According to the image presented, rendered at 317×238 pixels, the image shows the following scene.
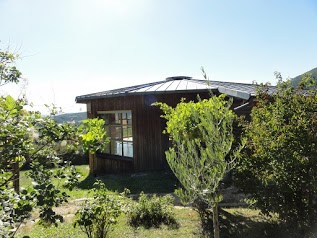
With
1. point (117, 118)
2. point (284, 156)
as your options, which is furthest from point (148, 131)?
point (284, 156)

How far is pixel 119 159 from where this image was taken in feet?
32.2

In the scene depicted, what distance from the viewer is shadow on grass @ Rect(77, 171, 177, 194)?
7207 millimetres

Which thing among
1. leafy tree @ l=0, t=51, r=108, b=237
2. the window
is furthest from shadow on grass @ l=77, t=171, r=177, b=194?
leafy tree @ l=0, t=51, r=108, b=237

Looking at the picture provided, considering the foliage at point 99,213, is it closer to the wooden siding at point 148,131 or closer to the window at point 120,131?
the wooden siding at point 148,131

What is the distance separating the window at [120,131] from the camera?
9.79 meters

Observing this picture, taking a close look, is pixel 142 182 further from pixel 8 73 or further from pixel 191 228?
pixel 8 73

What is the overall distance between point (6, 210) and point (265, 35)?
23.3 ft

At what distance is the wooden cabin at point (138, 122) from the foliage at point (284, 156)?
4288 mm

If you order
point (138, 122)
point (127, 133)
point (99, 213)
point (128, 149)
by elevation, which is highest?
point (138, 122)

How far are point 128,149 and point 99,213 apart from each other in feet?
20.7

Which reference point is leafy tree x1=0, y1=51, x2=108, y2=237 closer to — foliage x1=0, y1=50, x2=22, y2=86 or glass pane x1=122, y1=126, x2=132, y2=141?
foliage x1=0, y1=50, x2=22, y2=86

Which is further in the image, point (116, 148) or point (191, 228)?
point (116, 148)

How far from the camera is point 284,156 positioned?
3154mm

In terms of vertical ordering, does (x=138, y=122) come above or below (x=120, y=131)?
above
